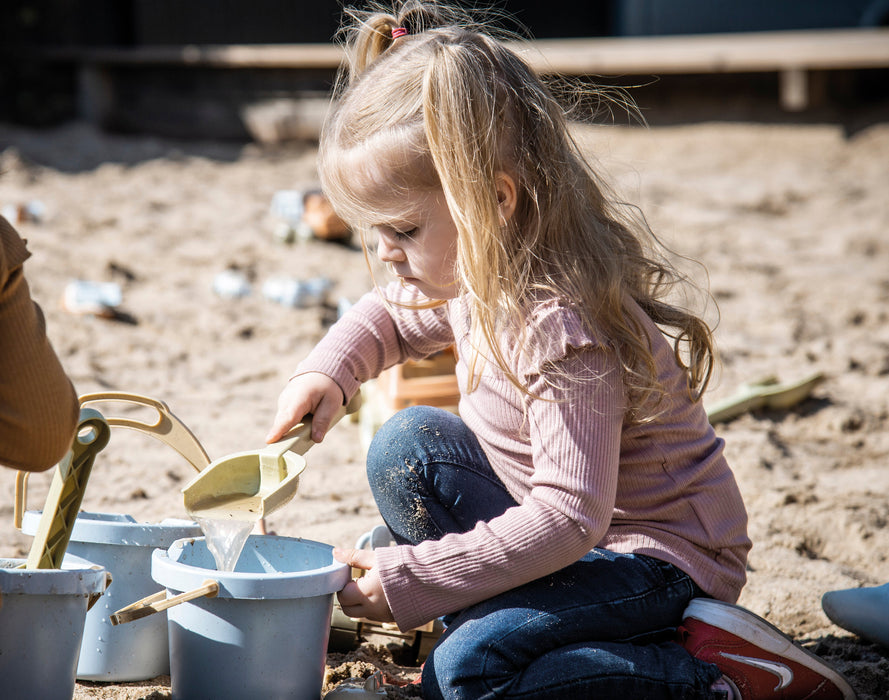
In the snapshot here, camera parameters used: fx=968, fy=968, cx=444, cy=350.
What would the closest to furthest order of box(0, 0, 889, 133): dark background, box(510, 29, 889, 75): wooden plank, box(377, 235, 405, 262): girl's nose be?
box(377, 235, 405, 262): girl's nose
box(510, 29, 889, 75): wooden plank
box(0, 0, 889, 133): dark background

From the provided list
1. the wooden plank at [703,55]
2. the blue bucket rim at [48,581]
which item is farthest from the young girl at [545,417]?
the wooden plank at [703,55]

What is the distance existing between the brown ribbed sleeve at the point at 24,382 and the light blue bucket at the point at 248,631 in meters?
0.25

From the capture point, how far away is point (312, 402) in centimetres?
157

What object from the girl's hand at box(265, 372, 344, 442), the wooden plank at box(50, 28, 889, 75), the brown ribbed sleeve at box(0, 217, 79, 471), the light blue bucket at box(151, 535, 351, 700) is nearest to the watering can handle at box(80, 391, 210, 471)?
the girl's hand at box(265, 372, 344, 442)

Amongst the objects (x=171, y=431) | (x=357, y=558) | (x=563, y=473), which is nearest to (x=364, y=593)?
(x=357, y=558)

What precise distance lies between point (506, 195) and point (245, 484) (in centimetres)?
56

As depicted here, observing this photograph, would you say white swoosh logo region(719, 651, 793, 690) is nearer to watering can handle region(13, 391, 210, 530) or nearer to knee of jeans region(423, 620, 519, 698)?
knee of jeans region(423, 620, 519, 698)

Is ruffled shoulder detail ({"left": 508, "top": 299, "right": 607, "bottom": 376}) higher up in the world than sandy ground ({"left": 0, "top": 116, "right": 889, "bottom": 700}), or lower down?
higher up

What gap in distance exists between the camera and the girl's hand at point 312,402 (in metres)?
1.54

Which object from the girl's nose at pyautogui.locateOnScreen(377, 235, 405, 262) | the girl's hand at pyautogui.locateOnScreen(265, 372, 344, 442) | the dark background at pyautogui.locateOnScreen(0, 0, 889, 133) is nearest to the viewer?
the girl's nose at pyautogui.locateOnScreen(377, 235, 405, 262)

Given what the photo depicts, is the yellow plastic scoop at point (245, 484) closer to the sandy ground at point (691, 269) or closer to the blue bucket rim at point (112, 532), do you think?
the blue bucket rim at point (112, 532)

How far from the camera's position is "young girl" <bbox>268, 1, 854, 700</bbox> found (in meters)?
1.31

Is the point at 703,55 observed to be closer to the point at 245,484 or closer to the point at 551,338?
the point at 551,338

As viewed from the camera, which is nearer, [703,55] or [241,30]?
[703,55]
